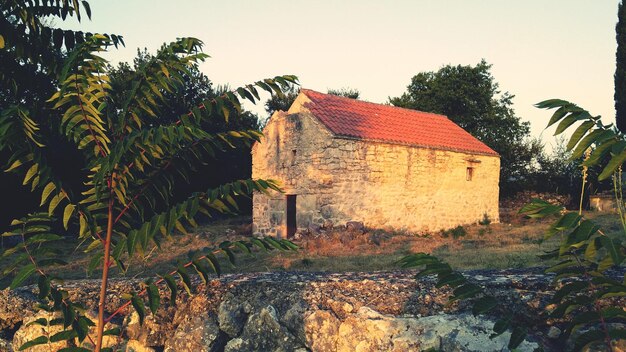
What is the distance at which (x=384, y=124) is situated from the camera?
2067 cm

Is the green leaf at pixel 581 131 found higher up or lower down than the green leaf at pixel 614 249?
higher up

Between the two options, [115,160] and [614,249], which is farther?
[115,160]

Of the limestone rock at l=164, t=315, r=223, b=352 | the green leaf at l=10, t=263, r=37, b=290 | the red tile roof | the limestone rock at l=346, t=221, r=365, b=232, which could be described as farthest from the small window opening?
the green leaf at l=10, t=263, r=37, b=290

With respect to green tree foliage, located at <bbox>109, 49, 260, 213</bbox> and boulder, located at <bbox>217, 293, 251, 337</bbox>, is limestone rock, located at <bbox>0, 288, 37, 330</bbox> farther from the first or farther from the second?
green tree foliage, located at <bbox>109, 49, 260, 213</bbox>

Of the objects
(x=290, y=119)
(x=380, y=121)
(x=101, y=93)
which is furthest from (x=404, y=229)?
(x=101, y=93)

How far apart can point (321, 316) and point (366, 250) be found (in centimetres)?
1115

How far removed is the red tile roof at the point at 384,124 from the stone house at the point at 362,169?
0.16 ft

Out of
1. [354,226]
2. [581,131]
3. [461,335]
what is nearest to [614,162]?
[581,131]

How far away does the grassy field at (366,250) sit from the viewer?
11.6 m

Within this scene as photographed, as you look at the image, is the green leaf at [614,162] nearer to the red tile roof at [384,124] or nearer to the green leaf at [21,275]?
the green leaf at [21,275]

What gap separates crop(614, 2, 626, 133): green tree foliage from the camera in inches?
946

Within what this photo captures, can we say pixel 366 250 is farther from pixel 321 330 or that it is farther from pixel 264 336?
pixel 321 330

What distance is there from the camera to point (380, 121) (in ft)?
68.4

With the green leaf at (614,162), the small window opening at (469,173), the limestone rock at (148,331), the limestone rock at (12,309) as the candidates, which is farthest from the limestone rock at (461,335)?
the small window opening at (469,173)
